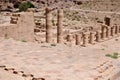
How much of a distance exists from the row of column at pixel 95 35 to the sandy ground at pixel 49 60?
1367 centimetres

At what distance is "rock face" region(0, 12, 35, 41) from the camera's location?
66.3 ft

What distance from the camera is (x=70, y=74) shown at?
10703 mm

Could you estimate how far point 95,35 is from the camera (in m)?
33.9

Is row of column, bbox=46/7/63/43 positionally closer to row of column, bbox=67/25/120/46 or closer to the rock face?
the rock face

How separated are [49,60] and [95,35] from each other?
2192cm

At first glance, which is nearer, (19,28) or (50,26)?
(19,28)

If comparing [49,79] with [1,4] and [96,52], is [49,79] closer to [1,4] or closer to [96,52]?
[96,52]

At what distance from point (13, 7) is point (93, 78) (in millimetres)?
59914

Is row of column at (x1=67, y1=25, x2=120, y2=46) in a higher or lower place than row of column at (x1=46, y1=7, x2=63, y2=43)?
lower

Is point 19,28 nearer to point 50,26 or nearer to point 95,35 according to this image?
point 50,26

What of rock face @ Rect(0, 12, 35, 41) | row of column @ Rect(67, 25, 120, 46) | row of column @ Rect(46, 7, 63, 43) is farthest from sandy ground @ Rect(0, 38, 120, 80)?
row of column @ Rect(67, 25, 120, 46)

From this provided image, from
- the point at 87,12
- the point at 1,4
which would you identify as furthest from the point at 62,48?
the point at 1,4

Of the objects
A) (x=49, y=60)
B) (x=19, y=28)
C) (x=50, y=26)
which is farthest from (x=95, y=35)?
(x=49, y=60)

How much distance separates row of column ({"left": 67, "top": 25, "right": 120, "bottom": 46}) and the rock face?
6.42 metres
